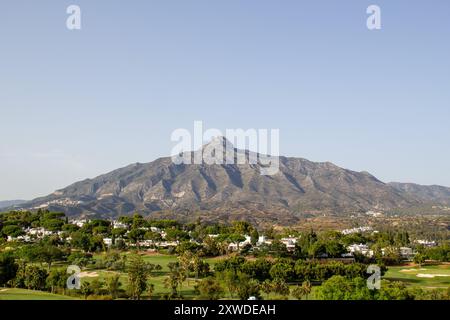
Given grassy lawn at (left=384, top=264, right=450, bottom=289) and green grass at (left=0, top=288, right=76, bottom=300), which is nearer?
green grass at (left=0, top=288, right=76, bottom=300)

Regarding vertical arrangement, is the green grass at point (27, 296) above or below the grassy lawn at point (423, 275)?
above

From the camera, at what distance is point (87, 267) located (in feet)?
277

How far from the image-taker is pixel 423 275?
88500 mm

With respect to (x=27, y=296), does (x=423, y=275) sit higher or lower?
lower

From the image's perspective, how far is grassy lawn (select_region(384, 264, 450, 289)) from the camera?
77756 mm

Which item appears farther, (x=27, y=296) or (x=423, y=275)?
(x=423, y=275)

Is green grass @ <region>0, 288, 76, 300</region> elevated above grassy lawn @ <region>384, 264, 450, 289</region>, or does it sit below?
above

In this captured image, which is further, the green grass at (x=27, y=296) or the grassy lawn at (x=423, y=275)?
the grassy lawn at (x=423, y=275)

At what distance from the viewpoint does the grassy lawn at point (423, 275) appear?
77.8 meters
